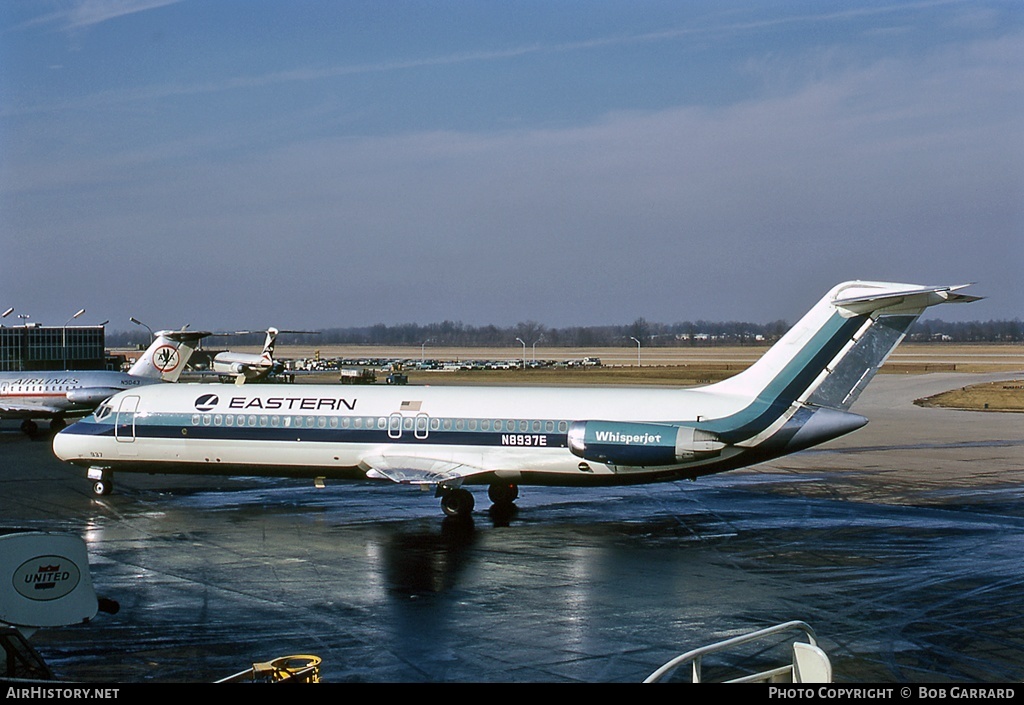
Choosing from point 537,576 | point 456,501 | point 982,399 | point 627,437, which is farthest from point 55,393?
point 982,399

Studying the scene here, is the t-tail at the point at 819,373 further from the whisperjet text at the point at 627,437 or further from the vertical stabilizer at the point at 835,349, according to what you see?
the whisperjet text at the point at 627,437

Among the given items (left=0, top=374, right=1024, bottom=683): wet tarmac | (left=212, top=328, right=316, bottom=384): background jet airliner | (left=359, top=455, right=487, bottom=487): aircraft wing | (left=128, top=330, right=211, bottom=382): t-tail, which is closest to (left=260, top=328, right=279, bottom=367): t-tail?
(left=212, top=328, right=316, bottom=384): background jet airliner

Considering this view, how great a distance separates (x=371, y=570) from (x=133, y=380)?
3511 cm

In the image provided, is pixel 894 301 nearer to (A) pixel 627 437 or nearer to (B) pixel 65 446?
(A) pixel 627 437

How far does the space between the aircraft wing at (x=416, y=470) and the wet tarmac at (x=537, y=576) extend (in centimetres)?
108

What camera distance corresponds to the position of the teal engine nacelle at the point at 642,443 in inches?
862

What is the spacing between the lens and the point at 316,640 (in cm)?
1402

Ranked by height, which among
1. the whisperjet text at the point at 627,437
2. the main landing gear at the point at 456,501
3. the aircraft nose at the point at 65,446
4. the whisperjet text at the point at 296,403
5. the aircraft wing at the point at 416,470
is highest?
the whisperjet text at the point at 296,403

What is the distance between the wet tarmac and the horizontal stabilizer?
489cm

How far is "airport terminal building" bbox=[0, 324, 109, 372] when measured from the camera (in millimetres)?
87375

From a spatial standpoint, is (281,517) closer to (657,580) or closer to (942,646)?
(657,580)

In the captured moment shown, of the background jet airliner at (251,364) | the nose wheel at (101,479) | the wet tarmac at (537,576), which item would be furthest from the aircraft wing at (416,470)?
the background jet airliner at (251,364)

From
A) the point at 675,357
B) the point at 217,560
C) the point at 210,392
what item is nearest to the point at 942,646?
Answer: the point at 217,560

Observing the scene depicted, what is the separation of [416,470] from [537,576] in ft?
20.3
